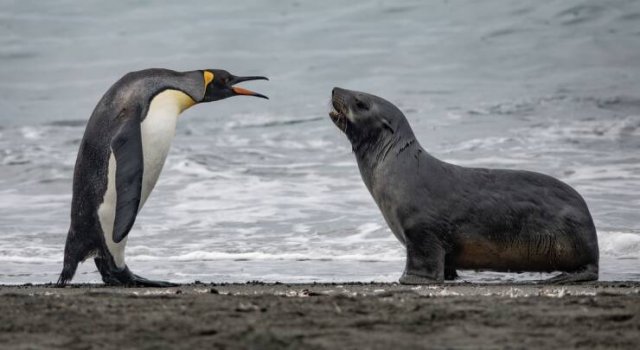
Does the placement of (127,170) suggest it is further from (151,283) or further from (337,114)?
(337,114)

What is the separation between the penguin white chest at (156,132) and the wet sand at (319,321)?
6.91 ft

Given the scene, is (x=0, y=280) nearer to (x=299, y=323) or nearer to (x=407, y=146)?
(x=407, y=146)

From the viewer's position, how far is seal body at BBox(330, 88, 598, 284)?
6.95 metres

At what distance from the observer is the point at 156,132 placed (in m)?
7.26

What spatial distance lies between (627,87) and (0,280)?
13.9 metres

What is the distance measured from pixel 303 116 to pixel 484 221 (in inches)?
502

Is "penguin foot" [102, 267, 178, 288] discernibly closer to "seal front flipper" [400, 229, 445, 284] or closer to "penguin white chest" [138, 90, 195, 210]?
"penguin white chest" [138, 90, 195, 210]

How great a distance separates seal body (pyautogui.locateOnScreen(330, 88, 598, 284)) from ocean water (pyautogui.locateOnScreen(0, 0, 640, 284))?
1.95ft

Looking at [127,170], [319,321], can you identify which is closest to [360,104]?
[127,170]

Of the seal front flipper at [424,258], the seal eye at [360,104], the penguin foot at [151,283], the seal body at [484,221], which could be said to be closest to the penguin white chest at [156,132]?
the penguin foot at [151,283]

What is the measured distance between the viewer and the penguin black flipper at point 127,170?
6.76 metres

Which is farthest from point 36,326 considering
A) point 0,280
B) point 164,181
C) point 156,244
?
point 164,181

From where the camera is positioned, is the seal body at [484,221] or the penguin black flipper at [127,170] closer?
the penguin black flipper at [127,170]

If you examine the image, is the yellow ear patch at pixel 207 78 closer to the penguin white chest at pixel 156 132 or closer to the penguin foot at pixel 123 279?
the penguin white chest at pixel 156 132
